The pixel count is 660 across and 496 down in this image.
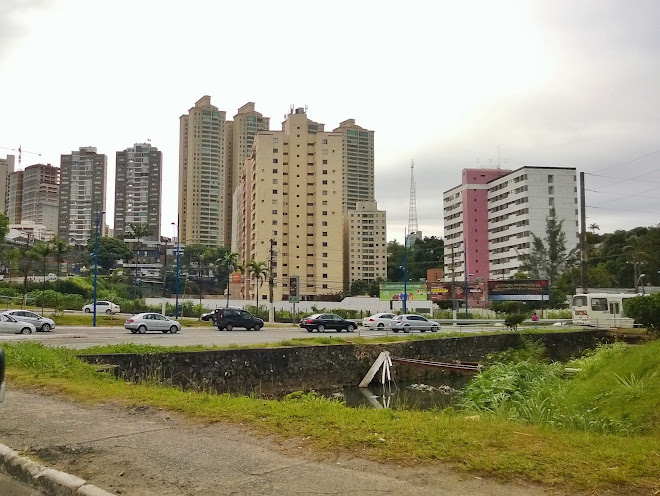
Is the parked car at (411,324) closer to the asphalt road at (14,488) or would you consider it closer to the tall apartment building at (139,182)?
the asphalt road at (14,488)

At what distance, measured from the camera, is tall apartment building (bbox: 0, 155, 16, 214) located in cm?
15762

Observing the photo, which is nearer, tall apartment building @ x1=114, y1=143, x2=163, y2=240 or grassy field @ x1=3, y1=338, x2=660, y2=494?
grassy field @ x1=3, y1=338, x2=660, y2=494

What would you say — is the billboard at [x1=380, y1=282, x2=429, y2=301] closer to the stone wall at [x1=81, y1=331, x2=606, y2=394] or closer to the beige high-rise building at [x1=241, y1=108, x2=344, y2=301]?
the beige high-rise building at [x1=241, y1=108, x2=344, y2=301]

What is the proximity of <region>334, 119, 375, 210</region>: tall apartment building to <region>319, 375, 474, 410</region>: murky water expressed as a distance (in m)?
130

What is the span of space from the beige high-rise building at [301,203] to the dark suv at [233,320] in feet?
171

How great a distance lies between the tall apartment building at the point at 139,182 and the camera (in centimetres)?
15075

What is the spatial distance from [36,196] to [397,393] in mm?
158378

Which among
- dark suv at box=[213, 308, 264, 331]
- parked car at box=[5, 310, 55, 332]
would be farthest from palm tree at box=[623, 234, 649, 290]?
parked car at box=[5, 310, 55, 332]

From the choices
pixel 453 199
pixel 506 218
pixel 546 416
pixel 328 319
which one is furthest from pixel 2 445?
pixel 453 199

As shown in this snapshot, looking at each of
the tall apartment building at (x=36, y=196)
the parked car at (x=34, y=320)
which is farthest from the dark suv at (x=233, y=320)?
the tall apartment building at (x=36, y=196)

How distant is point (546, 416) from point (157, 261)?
12711cm

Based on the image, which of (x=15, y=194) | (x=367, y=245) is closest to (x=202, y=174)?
(x=367, y=245)

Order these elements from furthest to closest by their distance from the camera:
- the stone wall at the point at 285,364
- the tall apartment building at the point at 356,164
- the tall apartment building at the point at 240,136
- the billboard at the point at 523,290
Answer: the tall apartment building at the point at 356,164, the tall apartment building at the point at 240,136, the billboard at the point at 523,290, the stone wall at the point at 285,364

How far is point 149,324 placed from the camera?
120ft
